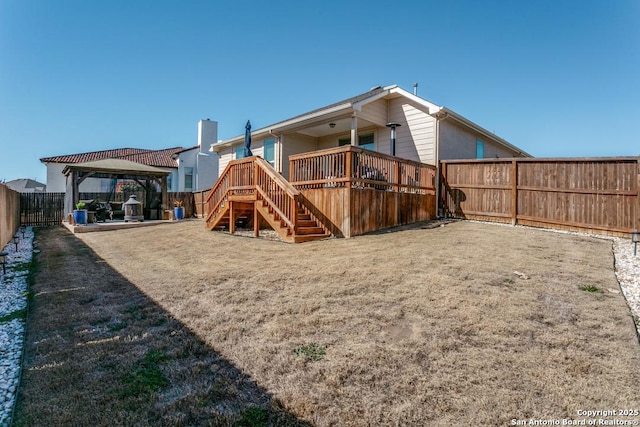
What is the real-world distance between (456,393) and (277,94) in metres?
17.8

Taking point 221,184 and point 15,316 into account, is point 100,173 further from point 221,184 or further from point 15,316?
point 15,316

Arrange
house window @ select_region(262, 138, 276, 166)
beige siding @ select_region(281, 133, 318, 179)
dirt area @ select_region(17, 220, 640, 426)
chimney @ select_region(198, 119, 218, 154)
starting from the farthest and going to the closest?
chimney @ select_region(198, 119, 218, 154), house window @ select_region(262, 138, 276, 166), beige siding @ select_region(281, 133, 318, 179), dirt area @ select_region(17, 220, 640, 426)

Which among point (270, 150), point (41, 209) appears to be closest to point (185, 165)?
point (41, 209)

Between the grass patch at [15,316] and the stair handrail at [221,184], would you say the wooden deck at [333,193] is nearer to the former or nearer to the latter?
the stair handrail at [221,184]

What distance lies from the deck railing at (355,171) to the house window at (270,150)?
228 inches

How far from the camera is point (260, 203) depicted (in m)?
9.29

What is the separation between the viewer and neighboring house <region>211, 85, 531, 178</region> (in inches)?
434

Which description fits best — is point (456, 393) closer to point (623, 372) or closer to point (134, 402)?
point (623, 372)

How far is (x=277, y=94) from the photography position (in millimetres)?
18078

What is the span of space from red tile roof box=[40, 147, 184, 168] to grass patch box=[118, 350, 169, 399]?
24.3 m

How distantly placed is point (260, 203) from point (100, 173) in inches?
448

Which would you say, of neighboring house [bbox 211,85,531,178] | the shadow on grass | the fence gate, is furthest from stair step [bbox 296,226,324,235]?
the fence gate

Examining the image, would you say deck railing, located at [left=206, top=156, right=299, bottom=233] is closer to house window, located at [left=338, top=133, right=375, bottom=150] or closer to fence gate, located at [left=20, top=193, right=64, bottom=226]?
house window, located at [left=338, top=133, right=375, bottom=150]

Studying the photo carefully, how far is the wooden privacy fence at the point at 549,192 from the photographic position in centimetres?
781
